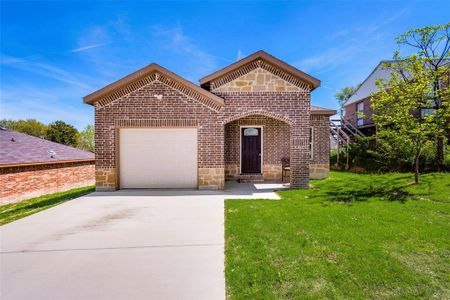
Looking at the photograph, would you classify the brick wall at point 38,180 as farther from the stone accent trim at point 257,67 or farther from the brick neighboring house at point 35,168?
the stone accent trim at point 257,67

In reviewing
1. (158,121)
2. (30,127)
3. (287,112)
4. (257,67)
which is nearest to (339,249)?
(287,112)

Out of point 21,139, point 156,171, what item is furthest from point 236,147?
point 21,139

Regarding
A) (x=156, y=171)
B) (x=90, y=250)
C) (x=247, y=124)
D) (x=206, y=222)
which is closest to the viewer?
(x=90, y=250)

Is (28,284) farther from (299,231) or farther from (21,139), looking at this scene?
(21,139)

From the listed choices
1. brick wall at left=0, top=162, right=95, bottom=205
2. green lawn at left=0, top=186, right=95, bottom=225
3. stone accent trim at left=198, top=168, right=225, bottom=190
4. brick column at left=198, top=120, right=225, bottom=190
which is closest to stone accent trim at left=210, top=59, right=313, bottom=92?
brick column at left=198, top=120, right=225, bottom=190

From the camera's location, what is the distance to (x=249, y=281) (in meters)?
2.96

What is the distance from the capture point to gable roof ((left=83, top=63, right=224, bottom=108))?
28.2 ft

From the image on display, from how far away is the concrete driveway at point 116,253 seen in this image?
2.91 meters

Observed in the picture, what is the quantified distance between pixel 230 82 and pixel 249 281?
7678mm

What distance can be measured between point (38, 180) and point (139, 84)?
8.52 m

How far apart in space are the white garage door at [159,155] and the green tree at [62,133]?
26.7 meters

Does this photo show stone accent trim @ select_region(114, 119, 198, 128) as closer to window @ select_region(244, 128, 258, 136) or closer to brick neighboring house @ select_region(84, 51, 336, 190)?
brick neighboring house @ select_region(84, 51, 336, 190)

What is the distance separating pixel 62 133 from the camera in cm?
3038

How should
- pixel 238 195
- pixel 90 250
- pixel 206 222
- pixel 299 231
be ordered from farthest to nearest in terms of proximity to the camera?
pixel 238 195
pixel 206 222
pixel 299 231
pixel 90 250
